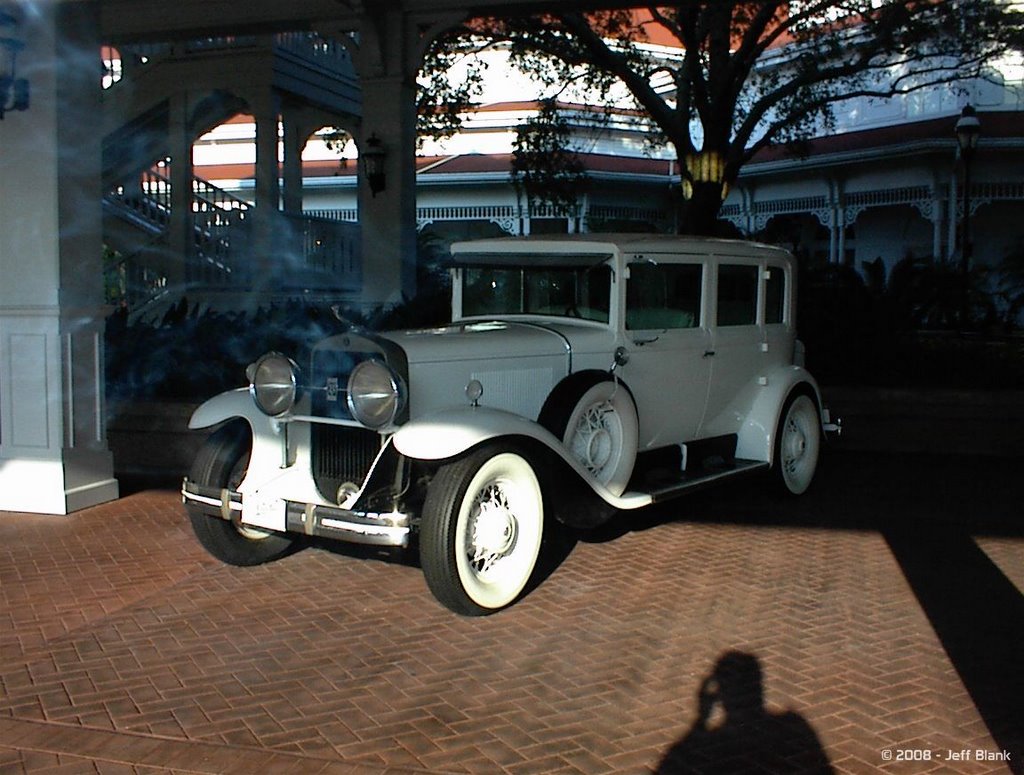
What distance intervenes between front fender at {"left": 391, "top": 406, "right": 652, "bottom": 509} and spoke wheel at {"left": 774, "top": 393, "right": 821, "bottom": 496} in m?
2.79

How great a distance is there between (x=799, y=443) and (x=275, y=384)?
4194 mm

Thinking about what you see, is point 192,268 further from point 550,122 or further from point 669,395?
point 669,395

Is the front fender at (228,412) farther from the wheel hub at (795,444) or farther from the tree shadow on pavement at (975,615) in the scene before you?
the wheel hub at (795,444)

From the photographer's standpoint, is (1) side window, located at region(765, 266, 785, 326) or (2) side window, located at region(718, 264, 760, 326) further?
(1) side window, located at region(765, 266, 785, 326)

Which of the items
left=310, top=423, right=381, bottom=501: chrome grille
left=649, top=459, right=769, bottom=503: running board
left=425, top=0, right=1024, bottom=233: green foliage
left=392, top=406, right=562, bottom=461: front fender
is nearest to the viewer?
left=392, top=406, right=562, bottom=461: front fender

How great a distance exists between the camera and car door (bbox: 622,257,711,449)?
265 inches

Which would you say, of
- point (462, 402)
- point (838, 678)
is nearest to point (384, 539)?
point (462, 402)

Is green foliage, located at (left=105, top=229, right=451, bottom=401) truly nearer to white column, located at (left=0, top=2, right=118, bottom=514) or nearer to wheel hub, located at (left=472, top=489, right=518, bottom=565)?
white column, located at (left=0, top=2, right=118, bottom=514)

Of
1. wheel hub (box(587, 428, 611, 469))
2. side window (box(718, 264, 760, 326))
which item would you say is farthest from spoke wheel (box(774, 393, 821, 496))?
wheel hub (box(587, 428, 611, 469))

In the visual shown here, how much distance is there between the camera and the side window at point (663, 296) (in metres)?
6.75

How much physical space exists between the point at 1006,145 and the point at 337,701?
19051 mm

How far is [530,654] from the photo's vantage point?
16.1ft

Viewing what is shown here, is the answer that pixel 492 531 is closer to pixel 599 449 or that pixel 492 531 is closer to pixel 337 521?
pixel 337 521

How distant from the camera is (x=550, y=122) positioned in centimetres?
1619
